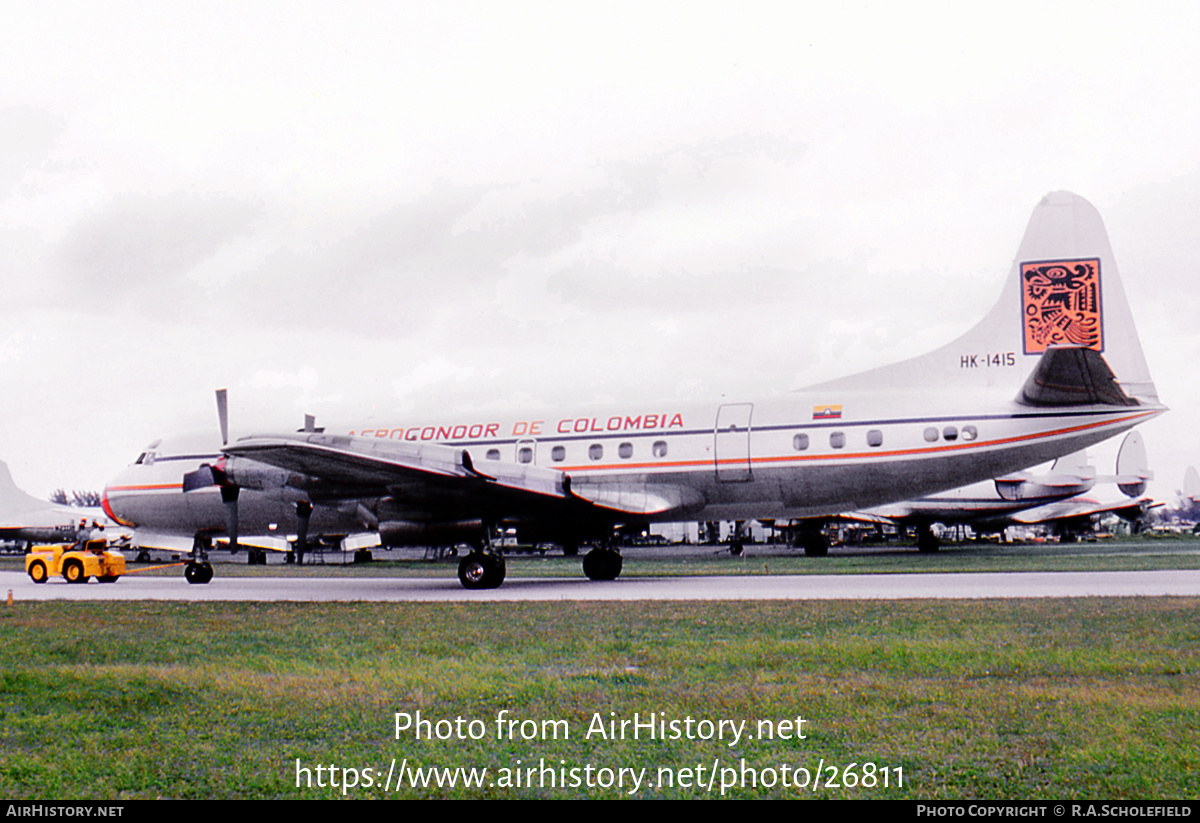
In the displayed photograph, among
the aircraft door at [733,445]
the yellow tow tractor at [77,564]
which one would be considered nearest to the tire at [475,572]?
the aircraft door at [733,445]

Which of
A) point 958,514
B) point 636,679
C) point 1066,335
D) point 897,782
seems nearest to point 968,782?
point 897,782

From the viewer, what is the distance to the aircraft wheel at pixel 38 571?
2195 cm

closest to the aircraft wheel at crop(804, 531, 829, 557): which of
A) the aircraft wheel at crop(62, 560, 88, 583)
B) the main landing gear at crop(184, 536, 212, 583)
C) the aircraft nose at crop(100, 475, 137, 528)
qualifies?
the main landing gear at crop(184, 536, 212, 583)

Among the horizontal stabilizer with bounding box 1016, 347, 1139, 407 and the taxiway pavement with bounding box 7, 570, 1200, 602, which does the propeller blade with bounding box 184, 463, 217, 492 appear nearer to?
the taxiway pavement with bounding box 7, 570, 1200, 602

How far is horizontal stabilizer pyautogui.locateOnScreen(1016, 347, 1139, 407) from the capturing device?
52.7ft

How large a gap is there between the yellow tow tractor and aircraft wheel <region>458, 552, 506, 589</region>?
965 cm

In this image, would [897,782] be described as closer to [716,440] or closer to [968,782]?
[968,782]

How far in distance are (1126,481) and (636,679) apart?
224ft

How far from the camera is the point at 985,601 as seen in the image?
43.1 ft

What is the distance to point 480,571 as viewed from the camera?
59.8 feet

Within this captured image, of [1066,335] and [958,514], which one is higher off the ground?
[1066,335]

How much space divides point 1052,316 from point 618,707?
52.9 ft

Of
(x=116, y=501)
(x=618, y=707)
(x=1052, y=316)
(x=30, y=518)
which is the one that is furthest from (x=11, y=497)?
(x=618, y=707)

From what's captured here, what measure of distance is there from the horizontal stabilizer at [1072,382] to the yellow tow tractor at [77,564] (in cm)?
2075
